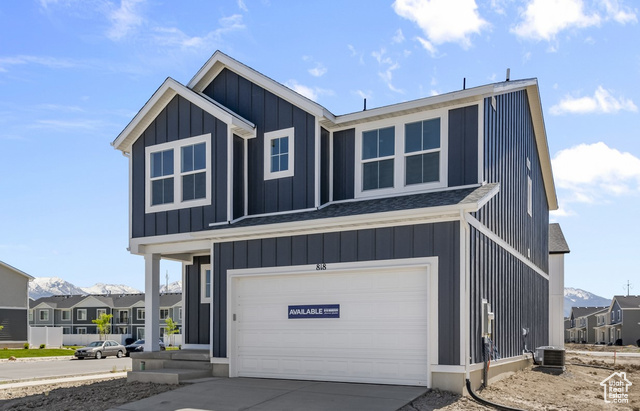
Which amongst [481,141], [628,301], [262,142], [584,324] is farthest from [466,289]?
[584,324]

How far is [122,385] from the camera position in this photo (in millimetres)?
14414

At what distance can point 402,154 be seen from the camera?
47.5 feet

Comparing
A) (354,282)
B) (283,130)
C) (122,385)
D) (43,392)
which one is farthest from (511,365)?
(43,392)

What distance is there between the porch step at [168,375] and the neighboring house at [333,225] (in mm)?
529

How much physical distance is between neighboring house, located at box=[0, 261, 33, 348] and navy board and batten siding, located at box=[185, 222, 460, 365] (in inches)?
1394

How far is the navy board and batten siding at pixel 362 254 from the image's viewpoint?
11641mm

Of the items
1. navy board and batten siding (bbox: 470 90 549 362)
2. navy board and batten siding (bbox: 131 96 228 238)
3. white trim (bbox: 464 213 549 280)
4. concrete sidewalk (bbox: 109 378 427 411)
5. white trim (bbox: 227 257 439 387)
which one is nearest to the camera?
concrete sidewalk (bbox: 109 378 427 411)

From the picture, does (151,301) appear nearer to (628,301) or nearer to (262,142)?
(262,142)

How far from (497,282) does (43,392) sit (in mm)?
11390

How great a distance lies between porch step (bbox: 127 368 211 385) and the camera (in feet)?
45.2

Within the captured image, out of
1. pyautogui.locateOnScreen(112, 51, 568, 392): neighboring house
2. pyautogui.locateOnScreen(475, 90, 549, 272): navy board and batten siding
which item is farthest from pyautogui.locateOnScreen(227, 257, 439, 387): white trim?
pyautogui.locateOnScreen(475, 90, 549, 272): navy board and batten siding

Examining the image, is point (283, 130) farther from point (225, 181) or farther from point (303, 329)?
point (303, 329)

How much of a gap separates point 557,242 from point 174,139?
20.6 metres

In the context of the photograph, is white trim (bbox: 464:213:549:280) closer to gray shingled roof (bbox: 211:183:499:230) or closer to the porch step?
gray shingled roof (bbox: 211:183:499:230)
